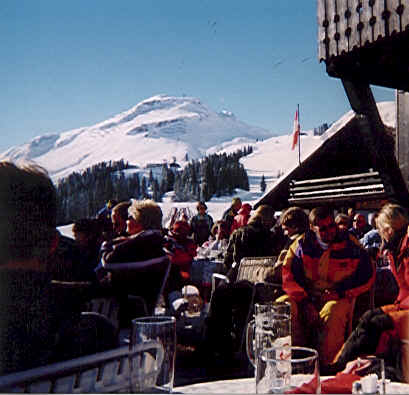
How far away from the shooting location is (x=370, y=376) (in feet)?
3.33

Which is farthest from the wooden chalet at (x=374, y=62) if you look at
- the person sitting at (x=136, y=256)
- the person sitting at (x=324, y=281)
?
the person sitting at (x=136, y=256)

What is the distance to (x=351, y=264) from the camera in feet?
12.1

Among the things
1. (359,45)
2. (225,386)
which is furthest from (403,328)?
(225,386)

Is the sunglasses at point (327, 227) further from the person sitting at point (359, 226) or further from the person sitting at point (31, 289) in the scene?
the person sitting at point (359, 226)

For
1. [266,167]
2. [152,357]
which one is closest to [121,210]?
[152,357]

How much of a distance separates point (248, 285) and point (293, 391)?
10.4ft

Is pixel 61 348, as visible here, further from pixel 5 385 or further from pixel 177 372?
pixel 177 372

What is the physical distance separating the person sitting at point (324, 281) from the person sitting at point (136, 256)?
3.35 ft

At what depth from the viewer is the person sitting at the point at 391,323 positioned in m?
3.14

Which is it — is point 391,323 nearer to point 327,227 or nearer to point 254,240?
point 327,227

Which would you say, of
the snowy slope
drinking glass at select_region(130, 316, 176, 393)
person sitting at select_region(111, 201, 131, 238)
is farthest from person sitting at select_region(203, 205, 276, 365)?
the snowy slope

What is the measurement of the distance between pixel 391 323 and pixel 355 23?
2072 mm

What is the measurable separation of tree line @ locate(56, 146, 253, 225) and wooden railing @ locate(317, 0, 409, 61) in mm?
2340

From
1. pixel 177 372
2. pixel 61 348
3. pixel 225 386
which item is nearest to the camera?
pixel 61 348
